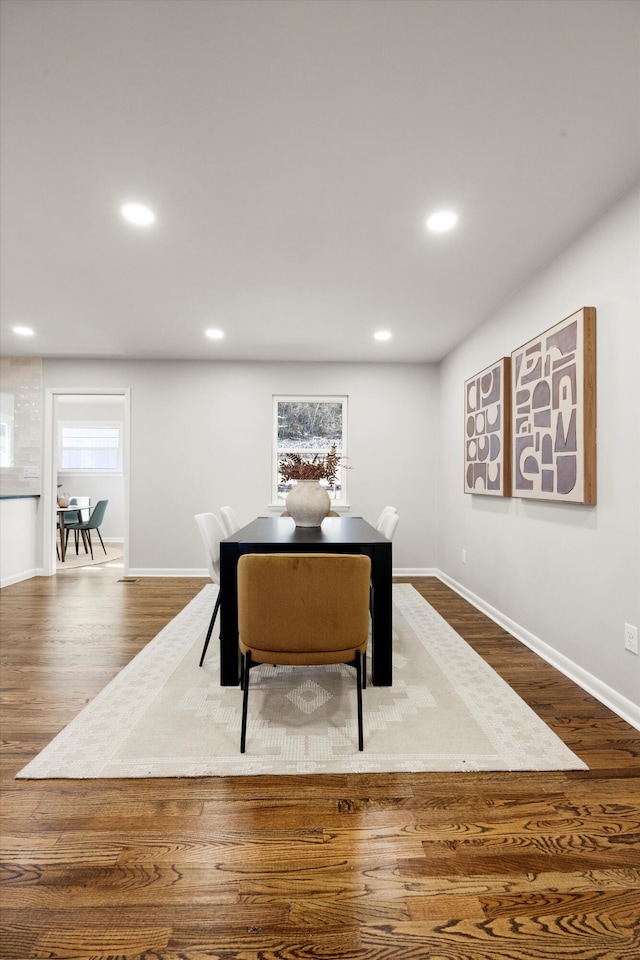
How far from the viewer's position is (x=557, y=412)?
8.66 ft

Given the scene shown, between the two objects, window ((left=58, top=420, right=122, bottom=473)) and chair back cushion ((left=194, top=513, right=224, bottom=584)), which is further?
window ((left=58, top=420, right=122, bottom=473))

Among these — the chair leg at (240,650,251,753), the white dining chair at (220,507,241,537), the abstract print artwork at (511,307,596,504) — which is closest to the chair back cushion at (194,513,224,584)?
the white dining chair at (220,507,241,537)

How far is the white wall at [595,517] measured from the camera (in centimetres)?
213

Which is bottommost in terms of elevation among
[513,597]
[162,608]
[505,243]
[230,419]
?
[162,608]

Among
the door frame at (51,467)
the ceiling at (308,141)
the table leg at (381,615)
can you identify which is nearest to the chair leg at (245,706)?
the table leg at (381,615)

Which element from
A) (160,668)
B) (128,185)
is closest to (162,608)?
(160,668)

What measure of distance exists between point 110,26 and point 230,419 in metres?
3.97

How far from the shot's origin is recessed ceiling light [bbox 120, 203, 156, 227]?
92.1 inches

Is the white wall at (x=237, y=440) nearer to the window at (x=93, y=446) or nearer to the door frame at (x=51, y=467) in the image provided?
the door frame at (x=51, y=467)

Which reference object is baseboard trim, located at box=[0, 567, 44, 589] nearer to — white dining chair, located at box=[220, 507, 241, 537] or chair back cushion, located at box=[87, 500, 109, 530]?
chair back cushion, located at box=[87, 500, 109, 530]

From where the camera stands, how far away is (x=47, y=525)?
5293mm

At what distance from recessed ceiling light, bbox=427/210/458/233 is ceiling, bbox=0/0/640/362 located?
2.0 inches

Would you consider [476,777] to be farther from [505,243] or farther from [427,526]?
[427,526]

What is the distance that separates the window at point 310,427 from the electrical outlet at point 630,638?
11.4 ft
